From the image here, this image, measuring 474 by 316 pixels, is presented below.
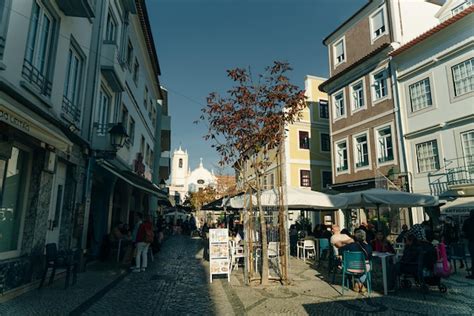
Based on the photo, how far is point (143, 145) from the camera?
20188 millimetres

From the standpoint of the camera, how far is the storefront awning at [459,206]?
13125 millimetres

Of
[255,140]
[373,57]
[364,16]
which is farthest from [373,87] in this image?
[255,140]

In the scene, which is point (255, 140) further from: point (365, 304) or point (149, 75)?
point (149, 75)

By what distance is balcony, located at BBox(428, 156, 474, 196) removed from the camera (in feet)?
43.0

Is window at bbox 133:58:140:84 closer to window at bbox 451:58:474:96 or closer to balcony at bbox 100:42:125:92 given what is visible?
balcony at bbox 100:42:125:92

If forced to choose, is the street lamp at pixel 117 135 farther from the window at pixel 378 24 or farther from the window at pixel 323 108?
the window at pixel 323 108

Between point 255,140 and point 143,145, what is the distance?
1354 cm

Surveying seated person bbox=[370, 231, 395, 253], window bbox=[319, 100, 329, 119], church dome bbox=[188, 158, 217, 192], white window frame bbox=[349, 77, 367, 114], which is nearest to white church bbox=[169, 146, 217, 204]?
church dome bbox=[188, 158, 217, 192]

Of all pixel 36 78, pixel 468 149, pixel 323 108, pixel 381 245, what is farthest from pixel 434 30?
pixel 36 78

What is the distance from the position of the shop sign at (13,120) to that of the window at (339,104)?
63.0 ft

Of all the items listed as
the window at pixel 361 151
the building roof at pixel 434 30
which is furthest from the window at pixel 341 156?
the building roof at pixel 434 30

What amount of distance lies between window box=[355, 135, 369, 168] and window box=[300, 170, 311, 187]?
8.71 meters

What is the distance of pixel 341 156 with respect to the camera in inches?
837

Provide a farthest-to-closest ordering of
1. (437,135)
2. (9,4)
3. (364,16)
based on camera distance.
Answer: (364,16) → (437,135) → (9,4)
